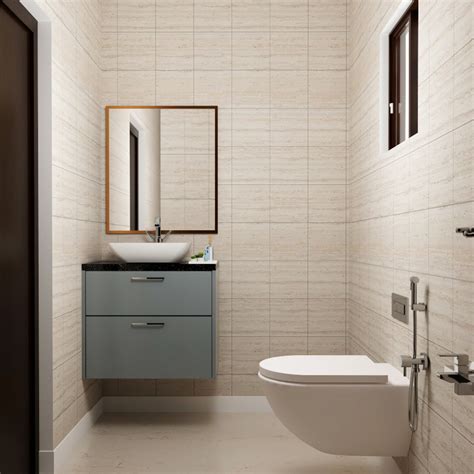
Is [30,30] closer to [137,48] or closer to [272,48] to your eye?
[137,48]

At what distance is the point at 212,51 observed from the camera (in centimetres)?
352

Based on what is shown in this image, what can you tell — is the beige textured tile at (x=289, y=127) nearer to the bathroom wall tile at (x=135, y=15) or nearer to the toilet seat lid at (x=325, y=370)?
the bathroom wall tile at (x=135, y=15)

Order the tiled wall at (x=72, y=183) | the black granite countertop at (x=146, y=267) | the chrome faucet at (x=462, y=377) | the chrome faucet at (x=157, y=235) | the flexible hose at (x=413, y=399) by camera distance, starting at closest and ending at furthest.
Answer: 1. the chrome faucet at (x=462, y=377)
2. the flexible hose at (x=413, y=399)
3. the tiled wall at (x=72, y=183)
4. the black granite countertop at (x=146, y=267)
5. the chrome faucet at (x=157, y=235)

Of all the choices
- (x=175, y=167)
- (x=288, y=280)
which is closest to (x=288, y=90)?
(x=175, y=167)

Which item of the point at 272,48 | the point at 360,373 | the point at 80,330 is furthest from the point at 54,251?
the point at 272,48

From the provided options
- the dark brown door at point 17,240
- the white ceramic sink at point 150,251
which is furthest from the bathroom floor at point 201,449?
the white ceramic sink at point 150,251

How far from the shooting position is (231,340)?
11.6ft

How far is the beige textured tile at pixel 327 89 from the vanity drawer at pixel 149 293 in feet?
4.41

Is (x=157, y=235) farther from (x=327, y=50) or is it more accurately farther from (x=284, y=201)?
(x=327, y=50)

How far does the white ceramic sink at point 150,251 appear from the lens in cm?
312

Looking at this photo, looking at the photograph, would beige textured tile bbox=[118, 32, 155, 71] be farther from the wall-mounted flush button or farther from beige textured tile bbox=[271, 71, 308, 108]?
the wall-mounted flush button

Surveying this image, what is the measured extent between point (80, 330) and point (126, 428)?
2.12 ft

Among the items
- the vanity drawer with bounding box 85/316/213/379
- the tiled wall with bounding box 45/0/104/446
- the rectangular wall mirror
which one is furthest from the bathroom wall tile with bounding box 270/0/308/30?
the vanity drawer with bounding box 85/316/213/379

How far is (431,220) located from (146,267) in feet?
5.29
